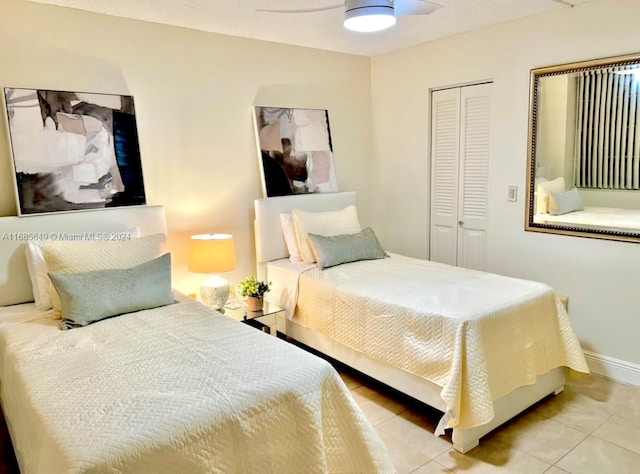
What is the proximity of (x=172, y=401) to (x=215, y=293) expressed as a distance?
1.58 m

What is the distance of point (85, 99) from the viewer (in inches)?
118

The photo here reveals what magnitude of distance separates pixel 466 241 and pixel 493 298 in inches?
54.6

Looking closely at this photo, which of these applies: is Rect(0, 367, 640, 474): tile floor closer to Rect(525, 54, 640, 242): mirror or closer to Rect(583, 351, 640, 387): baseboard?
Rect(583, 351, 640, 387): baseboard

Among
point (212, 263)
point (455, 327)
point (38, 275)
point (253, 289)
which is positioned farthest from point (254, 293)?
point (455, 327)

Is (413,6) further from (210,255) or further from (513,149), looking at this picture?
(210,255)

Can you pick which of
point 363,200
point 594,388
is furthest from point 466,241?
point 594,388

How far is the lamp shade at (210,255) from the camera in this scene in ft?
10.5

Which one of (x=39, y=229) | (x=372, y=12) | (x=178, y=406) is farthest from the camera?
(x=39, y=229)

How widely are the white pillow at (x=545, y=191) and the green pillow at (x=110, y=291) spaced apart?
2559mm

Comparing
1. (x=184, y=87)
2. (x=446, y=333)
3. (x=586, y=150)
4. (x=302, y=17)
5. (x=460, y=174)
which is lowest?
(x=446, y=333)

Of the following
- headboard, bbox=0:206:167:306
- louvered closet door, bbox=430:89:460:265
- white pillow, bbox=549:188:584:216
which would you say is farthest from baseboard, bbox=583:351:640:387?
headboard, bbox=0:206:167:306

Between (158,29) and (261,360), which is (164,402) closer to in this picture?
(261,360)

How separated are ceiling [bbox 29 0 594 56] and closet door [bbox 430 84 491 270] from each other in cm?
55

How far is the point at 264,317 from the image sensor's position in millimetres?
3207
